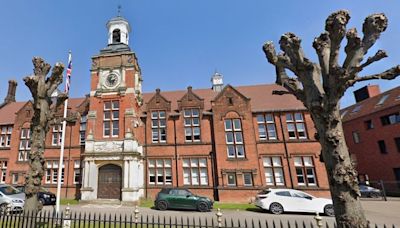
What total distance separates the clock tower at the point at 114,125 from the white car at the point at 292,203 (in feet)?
36.6

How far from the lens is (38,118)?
930 cm

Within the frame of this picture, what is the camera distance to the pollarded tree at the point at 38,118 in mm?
8643

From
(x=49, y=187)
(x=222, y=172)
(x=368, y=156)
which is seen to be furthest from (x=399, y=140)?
(x=49, y=187)

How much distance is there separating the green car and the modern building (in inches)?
171

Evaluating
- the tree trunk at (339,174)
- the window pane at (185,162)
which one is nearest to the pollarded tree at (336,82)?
the tree trunk at (339,174)

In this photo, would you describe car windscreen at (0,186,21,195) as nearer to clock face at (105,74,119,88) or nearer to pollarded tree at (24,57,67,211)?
pollarded tree at (24,57,67,211)

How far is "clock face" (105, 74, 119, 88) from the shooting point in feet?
75.4

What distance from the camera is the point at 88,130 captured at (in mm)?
21562

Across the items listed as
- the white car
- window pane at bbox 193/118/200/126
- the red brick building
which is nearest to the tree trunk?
the white car

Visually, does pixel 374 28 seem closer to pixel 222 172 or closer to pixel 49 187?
pixel 222 172

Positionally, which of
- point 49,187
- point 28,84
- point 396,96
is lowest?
point 49,187

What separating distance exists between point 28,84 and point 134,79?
14253 millimetres

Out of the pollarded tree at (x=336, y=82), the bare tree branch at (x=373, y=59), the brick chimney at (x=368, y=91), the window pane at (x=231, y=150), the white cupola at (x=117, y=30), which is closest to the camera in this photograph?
the pollarded tree at (x=336, y=82)

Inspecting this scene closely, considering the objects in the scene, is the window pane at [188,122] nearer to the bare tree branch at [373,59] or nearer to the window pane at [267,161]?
the window pane at [267,161]
